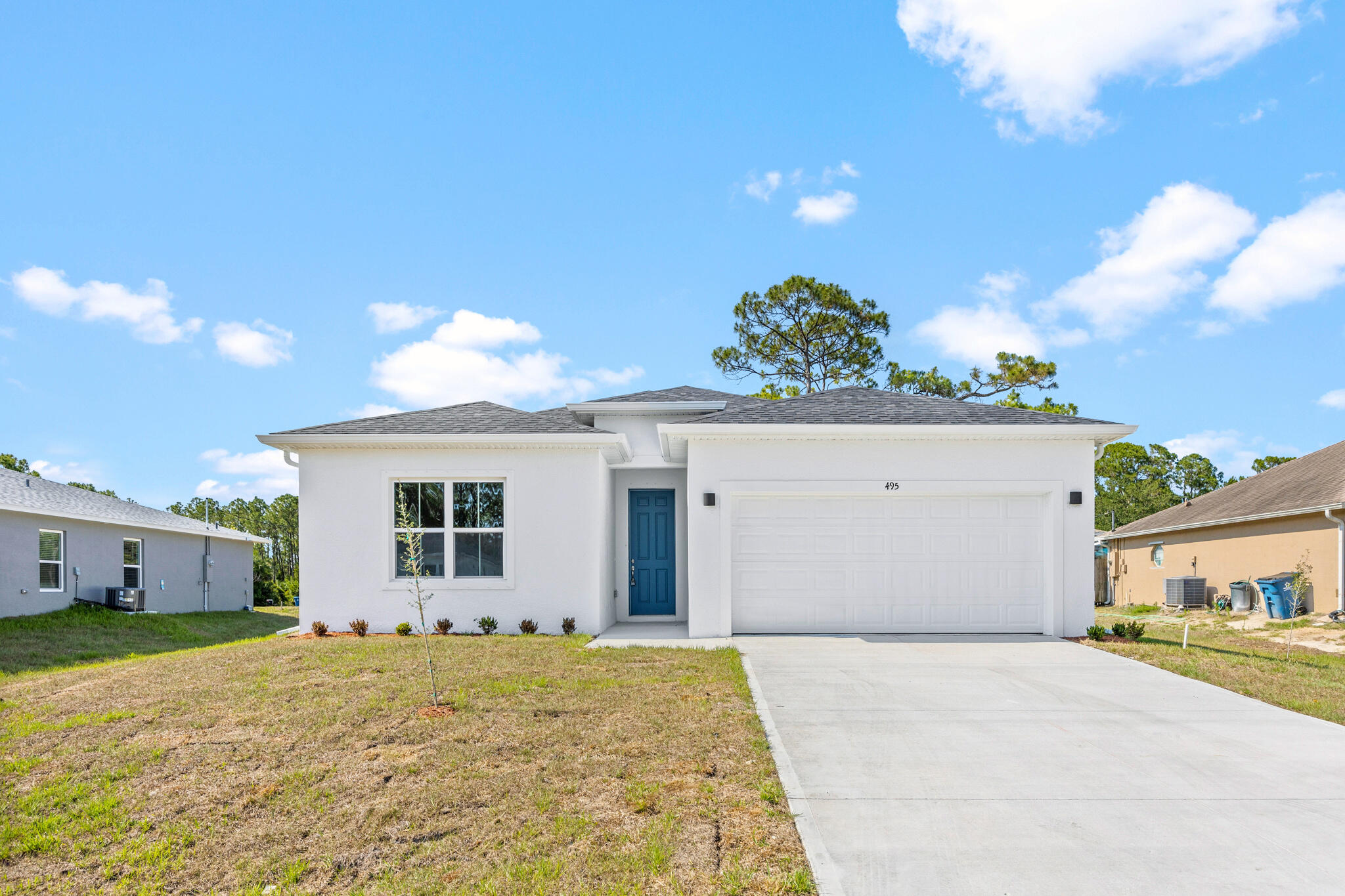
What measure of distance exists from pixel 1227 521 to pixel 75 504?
30581mm

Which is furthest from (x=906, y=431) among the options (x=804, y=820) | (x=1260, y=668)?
(x=804, y=820)

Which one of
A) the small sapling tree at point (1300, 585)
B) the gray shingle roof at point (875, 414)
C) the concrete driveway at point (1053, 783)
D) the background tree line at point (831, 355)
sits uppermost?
the background tree line at point (831, 355)

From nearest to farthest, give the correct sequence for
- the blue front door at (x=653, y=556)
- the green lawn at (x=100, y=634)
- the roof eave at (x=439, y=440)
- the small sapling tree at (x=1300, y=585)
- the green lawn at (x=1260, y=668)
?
the green lawn at (x=1260, y=668)
the roof eave at (x=439, y=440)
the green lawn at (x=100, y=634)
the blue front door at (x=653, y=556)
the small sapling tree at (x=1300, y=585)

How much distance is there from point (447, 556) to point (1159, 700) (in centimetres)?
964

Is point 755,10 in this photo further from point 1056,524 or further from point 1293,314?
point 1293,314

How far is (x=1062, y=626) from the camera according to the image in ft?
37.3

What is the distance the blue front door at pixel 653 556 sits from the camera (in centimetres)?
1408

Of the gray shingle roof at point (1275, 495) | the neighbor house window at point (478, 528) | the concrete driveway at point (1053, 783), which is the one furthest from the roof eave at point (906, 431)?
the gray shingle roof at point (1275, 495)

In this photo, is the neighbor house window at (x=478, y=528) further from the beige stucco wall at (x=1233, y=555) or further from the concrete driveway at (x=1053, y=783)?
the beige stucco wall at (x=1233, y=555)

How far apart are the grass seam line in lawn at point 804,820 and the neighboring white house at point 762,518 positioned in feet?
16.1

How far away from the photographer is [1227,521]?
21.4 m

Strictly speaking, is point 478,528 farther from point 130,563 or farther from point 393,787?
point 130,563

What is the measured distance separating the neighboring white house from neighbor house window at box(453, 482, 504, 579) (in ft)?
0.08

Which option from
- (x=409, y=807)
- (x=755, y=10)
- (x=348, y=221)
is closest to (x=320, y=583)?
(x=348, y=221)
